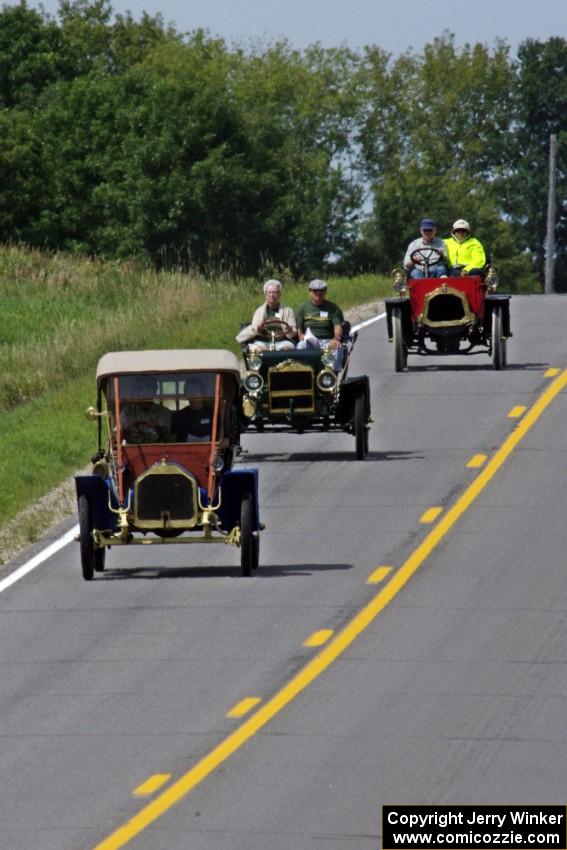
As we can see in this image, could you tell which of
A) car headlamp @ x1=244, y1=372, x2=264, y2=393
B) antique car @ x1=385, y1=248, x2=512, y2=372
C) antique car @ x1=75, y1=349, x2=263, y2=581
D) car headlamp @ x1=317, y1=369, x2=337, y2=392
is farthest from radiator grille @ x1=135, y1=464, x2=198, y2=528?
antique car @ x1=385, y1=248, x2=512, y2=372

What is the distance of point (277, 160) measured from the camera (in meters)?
90.1

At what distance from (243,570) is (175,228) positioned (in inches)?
2686

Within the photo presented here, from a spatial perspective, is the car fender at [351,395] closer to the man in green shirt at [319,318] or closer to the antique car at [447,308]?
the man in green shirt at [319,318]

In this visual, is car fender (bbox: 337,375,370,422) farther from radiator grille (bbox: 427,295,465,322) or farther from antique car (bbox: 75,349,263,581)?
radiator grille (bbox: 427,295,465,322)

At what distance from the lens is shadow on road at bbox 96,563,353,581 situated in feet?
64.2

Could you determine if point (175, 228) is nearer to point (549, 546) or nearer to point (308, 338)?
point (308, 338)

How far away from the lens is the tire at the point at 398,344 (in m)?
30.7

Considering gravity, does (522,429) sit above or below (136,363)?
below

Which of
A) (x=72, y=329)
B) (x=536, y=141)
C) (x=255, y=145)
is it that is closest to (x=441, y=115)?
(x=536, y=141)

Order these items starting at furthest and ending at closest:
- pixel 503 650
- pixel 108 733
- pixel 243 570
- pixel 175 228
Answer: pixel 175 228, pixel 243 570, pixel 503 650, pixel 108 733

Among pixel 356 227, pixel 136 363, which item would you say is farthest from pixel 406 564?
pixel 356 227

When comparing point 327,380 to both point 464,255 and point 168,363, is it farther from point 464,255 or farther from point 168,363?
point 464,255

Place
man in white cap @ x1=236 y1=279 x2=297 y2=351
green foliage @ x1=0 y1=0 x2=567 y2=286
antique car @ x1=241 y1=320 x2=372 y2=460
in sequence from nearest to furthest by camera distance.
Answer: antique car @ x1=241 y1=320 x2=372 y2=460, man in white cap @ x1=236 y1=279 x2=297 y2=351, green foliage @ x1=0 y1=0 x2=567 y2=286

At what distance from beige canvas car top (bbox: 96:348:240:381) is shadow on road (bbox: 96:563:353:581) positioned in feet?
5.74
